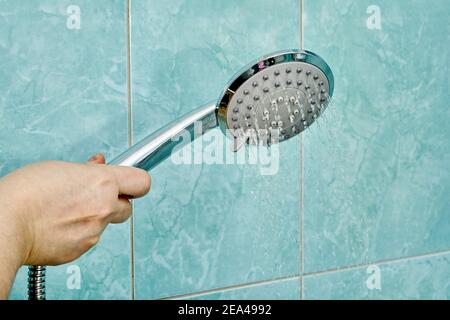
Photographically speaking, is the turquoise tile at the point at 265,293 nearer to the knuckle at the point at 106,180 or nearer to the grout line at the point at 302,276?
the grout line at the point at 302,276

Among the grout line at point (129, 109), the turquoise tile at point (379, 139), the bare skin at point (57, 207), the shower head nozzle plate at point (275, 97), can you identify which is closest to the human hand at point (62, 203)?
the bare skin at point (57, 207)

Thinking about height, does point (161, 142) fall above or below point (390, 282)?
above

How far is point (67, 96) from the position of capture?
68 cm

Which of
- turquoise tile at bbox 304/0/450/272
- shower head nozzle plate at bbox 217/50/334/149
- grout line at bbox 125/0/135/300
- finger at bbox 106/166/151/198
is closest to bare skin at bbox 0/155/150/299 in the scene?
finger at bbox 106/166/151/198

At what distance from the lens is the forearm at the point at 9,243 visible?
1.32ft

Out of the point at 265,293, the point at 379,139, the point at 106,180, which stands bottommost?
the point at 265,293

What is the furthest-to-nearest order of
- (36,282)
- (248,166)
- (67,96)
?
(248,166) < (67,96) < (36,282)

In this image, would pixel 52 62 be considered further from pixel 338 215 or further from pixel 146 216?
pixel 338 215

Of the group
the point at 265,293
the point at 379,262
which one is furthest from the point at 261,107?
the point at 379,262

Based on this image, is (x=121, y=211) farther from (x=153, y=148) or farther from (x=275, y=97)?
(x=275, y=97)

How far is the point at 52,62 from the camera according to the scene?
0.67 meters

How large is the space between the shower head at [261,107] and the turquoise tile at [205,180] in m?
0.15

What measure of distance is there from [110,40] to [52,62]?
0.07 metres

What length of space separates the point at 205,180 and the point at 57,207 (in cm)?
33
